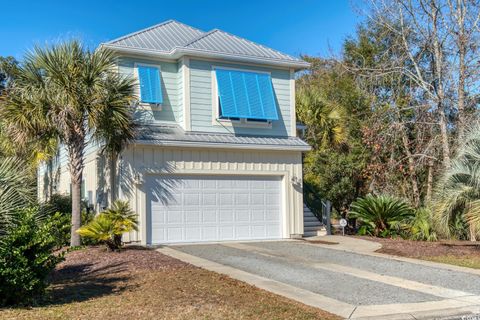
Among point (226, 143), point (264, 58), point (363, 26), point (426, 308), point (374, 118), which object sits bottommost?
point (426, 308)

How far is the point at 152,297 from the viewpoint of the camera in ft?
26.3

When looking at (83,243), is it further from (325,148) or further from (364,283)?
(325,148)

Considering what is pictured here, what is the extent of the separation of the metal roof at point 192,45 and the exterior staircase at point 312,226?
17.7 feet

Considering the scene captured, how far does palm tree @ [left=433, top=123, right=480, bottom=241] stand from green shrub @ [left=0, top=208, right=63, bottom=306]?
9.53 metres

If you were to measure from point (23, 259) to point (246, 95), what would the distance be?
34.9 ft

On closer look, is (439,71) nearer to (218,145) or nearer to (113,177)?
(218,145)

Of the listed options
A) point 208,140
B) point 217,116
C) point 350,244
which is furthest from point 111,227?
point 350,244

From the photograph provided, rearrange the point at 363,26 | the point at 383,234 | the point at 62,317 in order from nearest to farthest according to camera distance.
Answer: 1. the point at 62,317
2. the point at 383,234
3. the point at 363,26

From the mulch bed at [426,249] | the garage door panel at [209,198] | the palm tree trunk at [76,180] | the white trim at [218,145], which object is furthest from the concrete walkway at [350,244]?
the palm tree trunk at [76,180]

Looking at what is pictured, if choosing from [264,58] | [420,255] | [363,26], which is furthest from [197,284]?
[363,26]

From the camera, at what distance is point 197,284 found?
8969 mm

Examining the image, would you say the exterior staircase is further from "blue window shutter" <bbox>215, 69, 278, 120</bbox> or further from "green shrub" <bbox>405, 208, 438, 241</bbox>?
"blue window shutter" <bbox>215, 69, 278, 120</bbox>

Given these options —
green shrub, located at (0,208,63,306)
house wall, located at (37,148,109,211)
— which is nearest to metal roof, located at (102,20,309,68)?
house wall, located at (37,148,109,211)

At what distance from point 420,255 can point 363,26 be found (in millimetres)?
15101
